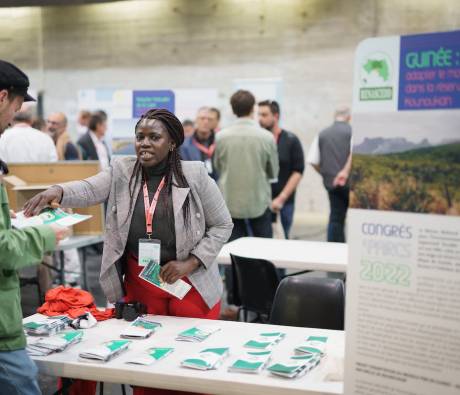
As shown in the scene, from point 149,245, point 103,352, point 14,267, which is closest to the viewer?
point 14,267

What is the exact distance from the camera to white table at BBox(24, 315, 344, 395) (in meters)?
2.07

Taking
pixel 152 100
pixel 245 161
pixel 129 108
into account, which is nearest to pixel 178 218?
pixel 245 161

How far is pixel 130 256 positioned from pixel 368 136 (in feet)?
4.83

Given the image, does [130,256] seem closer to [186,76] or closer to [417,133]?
[417,133]

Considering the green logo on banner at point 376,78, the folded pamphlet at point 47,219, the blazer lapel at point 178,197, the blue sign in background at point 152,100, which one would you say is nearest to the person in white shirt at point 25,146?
the blue sign in background at point 152,100

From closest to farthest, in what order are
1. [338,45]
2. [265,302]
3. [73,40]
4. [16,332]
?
1. [16,332]
2. [265,302]
3. [338,45]
4. [73,40]

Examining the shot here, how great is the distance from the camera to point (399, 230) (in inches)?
69.4

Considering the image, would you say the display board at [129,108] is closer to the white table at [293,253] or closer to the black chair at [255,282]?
the white table at [293,253]

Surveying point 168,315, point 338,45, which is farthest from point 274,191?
point 338,45

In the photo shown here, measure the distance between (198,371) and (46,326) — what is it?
2.53ft

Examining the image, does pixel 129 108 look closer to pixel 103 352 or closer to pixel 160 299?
pixel 160 299

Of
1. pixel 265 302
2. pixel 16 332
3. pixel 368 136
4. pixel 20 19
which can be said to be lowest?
pixel 265 302

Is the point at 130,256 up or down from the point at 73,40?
down

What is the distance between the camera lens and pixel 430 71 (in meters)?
1.71
